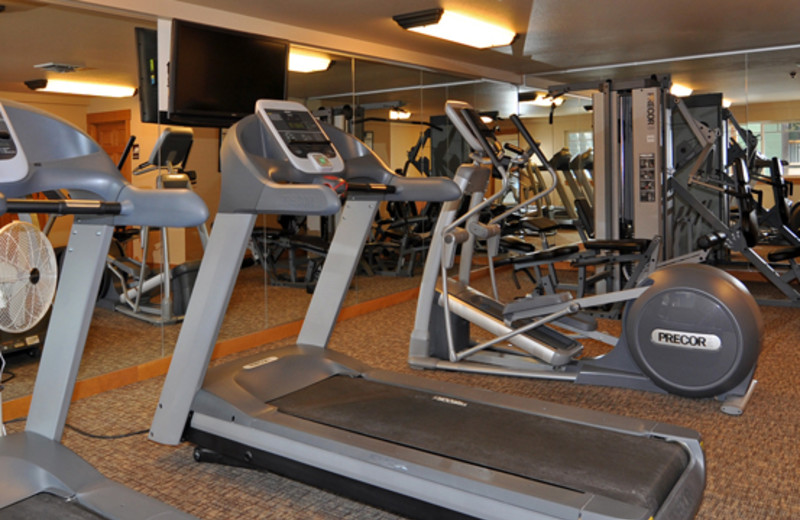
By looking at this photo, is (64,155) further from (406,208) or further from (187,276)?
(406,208)

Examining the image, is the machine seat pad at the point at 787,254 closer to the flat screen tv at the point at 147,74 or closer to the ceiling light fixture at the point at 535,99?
the ceiling light fixture at the point at 535,99

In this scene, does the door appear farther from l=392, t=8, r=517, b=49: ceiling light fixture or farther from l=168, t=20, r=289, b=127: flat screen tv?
l=392, t=8, r=517, b=49: ceiling light fixture

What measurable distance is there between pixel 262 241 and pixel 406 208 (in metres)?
2.38

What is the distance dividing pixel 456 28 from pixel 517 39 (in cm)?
84

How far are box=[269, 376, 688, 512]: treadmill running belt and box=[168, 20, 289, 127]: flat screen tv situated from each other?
184cm

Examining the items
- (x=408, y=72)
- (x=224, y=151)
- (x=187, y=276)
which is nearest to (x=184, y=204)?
(x=224, y=151)

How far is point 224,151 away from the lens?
2.57 m

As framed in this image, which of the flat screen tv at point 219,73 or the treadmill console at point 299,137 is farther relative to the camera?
the flat screen tv at point 219,73

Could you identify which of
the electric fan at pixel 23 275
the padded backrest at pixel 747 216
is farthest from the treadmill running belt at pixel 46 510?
the padded backrest at pixel 747 216

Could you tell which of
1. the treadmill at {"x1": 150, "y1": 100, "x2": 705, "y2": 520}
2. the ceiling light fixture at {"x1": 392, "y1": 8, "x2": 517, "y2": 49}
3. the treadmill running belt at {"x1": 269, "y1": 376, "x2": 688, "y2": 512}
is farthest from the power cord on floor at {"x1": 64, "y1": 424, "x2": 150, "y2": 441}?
the ceiling light fixture at {"x1": 392, "y1": 8, "x2": 517, "y2": 49}

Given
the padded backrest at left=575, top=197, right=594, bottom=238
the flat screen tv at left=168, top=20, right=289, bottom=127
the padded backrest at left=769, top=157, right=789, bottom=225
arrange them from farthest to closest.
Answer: the padded backrest at left=575, top=197, right=594, bottom=238, the padded backrest at left=769, top=157, right=789, bottom=225, the flat screen tv at left=168, top=20, right=289, bottom=127

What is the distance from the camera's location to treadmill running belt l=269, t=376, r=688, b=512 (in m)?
1.99

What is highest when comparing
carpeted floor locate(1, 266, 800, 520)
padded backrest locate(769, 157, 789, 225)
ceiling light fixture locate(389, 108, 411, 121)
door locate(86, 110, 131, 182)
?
ceiling light fixture locate(389, 108, 411, 121)

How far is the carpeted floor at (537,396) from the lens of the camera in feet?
7.77
